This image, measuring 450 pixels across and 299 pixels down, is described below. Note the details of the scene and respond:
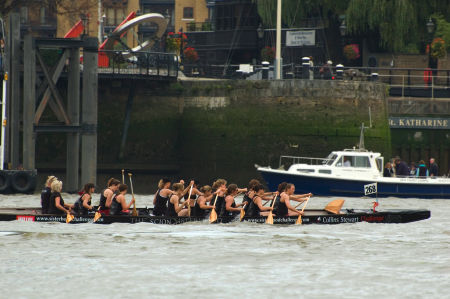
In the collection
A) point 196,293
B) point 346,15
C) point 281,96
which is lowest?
point 196,293

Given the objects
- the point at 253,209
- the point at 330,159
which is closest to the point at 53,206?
the point at 253,209

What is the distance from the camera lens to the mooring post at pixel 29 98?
34.8 meters

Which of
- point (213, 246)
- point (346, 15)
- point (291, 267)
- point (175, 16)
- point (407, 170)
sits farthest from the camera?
point (175, 16)

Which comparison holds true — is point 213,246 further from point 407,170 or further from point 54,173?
point 54,173

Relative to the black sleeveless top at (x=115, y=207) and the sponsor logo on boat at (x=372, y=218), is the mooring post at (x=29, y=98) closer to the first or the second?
the black sleeveless top at (x=115, y=207)

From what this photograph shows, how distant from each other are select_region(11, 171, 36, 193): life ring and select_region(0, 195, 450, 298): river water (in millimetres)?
8312

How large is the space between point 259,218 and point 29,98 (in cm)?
1200

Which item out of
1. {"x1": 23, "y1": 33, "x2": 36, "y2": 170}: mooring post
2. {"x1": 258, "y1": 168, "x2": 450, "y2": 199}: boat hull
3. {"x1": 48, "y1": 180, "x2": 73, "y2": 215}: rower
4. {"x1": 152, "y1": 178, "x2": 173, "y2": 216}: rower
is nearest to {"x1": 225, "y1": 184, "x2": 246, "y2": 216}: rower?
A: {"x1": 152, "y1": 178, "x2": 173, "y2": 216}: rower

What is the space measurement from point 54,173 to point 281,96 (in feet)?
32.4

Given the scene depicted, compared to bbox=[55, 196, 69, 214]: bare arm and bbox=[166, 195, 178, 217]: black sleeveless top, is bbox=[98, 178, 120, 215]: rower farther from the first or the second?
bbox=[166, 195, 178, 217]: black sleeveless top

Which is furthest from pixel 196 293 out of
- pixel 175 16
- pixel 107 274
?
pixel 175 16

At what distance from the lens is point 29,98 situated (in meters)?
34.9

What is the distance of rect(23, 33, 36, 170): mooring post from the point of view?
34.8 m

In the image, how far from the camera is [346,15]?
160ft
